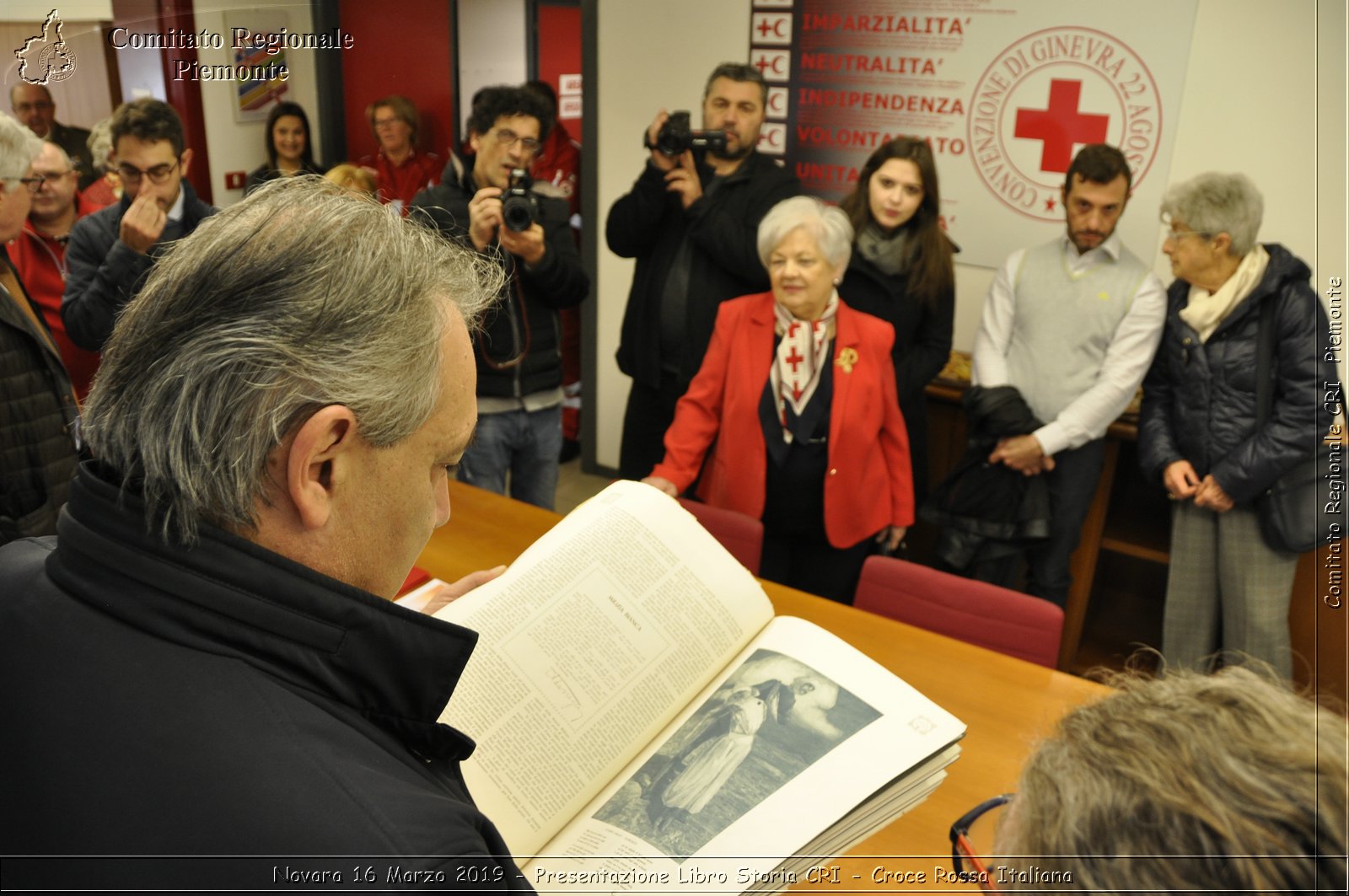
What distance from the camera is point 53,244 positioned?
212 centimetres

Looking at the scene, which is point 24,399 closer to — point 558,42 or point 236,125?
point 236,125

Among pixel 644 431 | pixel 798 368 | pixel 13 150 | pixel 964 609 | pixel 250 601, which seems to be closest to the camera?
pixel 250 601

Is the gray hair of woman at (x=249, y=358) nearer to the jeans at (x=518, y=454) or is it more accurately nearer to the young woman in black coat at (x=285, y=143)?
the young woman in black coat at (x=285, y=143)

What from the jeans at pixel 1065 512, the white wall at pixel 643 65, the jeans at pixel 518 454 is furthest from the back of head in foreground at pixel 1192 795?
the white wall at pixel 643 65

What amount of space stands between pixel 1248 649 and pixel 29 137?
257 cm

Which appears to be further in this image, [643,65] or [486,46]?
[643,65]

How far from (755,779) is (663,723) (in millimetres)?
132

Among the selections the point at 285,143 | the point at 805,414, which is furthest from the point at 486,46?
the point at 805,414

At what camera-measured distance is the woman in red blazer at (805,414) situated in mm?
2127

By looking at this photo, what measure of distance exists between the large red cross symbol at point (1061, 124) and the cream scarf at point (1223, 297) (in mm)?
699

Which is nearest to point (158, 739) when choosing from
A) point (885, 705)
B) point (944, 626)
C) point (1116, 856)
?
point (1116, 856)

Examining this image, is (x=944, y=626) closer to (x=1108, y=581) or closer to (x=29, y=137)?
(x=1108, y=581)

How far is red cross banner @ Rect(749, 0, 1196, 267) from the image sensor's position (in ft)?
8.20

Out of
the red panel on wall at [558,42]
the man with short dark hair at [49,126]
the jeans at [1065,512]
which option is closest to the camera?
the man with short dark hair at [49,126]
